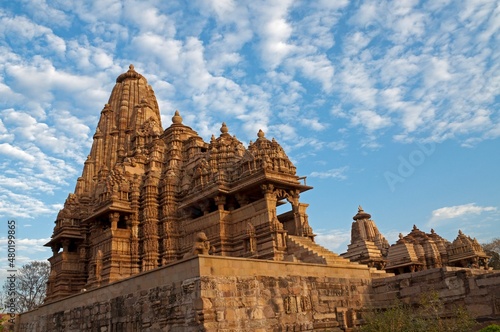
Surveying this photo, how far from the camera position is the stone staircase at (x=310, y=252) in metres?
18.4

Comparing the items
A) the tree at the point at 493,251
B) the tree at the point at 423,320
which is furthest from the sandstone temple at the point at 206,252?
the tree at the point at 493,251

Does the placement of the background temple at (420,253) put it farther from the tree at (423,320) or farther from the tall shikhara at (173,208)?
the tree at (423,320)

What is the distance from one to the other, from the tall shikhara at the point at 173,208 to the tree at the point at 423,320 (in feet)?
20.2

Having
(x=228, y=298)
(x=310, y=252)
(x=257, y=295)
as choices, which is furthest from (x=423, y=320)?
(x=310, y=252)

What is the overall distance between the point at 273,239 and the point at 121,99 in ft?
90.4

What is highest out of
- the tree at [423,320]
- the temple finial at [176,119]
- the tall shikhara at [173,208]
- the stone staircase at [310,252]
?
the temple finial at [176,119]

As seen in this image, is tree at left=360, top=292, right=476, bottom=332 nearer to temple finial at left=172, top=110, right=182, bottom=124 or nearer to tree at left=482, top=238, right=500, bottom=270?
temple finial at left=172, top=110, right=182, bottom=124

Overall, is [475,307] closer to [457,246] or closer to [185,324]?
[185,324]

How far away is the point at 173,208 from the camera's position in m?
27.6

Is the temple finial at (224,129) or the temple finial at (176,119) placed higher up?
the temple finial at (176,119)

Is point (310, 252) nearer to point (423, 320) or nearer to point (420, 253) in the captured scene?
point (423, 320)

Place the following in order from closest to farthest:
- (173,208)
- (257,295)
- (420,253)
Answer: (257,295)
(173,208)
(420,253)

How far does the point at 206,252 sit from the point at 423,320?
694 cm

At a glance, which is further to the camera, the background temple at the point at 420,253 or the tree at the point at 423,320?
the background temple at the point at 420,253
